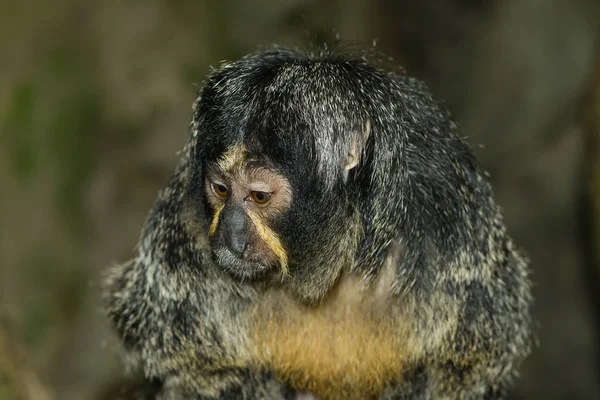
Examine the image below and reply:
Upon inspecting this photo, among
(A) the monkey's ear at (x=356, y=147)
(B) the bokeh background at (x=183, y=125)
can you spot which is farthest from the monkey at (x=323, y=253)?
(B) the bokeh background at (x=183, y=125)

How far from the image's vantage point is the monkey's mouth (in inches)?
164

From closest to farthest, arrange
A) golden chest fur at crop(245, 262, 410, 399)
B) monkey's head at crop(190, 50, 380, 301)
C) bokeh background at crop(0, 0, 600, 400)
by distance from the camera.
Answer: monkey's head at crop(190, 50, 380, 301) → golden chest fur at crop(245, 262, 410, 399) → bokeh background at crop(0, 0, 600, 400)

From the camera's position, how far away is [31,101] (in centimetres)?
752

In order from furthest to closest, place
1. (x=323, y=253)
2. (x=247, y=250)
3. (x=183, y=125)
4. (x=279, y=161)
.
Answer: (x=183, y=125) < (x=323, y=253) < (x=247, y=250) < (x=279, y=161)

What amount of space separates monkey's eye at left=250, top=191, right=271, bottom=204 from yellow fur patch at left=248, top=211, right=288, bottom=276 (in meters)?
0.07

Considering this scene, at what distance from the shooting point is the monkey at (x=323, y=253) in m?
4.07

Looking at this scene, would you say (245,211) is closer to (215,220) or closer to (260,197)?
(260,197)

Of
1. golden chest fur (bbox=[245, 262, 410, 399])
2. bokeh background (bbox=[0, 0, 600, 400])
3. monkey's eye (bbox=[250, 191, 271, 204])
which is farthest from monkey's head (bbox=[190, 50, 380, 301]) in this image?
bokeh background (bbox=[0, 0, 600, 400])

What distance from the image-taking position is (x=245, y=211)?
4078 millimetres

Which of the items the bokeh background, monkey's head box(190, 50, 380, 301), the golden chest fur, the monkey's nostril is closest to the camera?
monkey's head box(190, 50, 380, 301)

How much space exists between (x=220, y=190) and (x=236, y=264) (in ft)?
1.26

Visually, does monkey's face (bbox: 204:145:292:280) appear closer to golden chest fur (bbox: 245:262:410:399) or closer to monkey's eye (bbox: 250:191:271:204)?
monkey's eye (bbox: 250:191:271:204)

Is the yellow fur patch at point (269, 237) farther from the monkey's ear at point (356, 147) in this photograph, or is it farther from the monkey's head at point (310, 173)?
the monkey's ear at point (356, 147)

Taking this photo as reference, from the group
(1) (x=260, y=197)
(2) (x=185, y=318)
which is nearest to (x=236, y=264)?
(1) (x=260, y=197)
